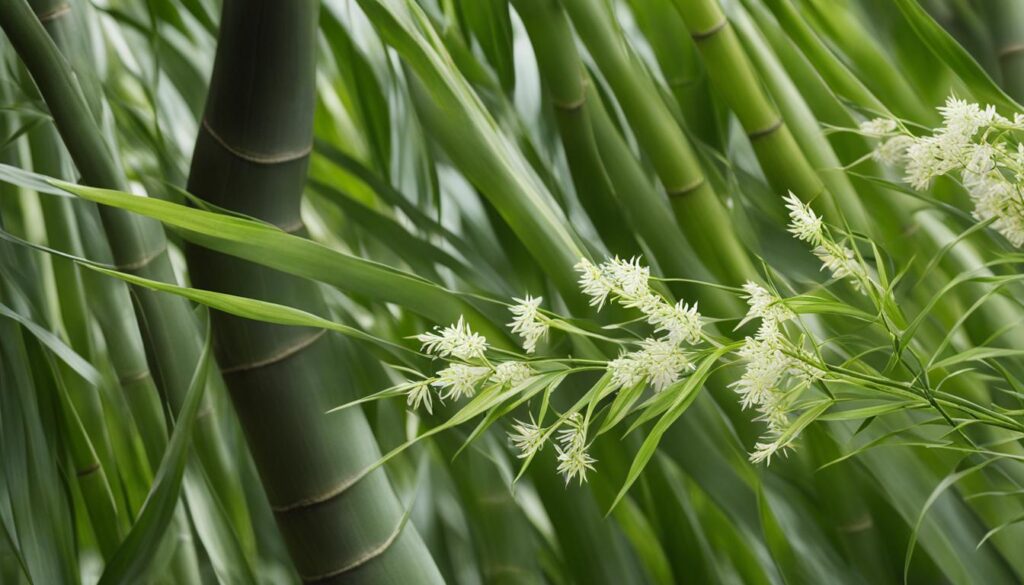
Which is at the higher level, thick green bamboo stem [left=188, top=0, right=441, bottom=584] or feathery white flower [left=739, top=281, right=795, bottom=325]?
thick green bamboo stem [left=188, top=0, right=441, bottom=584]

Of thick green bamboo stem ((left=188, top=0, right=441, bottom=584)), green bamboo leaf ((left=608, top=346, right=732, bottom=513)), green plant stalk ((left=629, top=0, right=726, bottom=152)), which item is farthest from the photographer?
green plant stalk ((left=629, top=0, right=726, bottom=152))

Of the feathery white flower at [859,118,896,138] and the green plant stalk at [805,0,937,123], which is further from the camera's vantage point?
the green plant stalk at [805,0,937,123]

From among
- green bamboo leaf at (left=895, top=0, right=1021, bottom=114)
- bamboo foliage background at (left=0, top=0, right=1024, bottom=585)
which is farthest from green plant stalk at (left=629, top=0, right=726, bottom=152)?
green bamboo leaf at (left=895, top=0, right=1021, bottom=114)

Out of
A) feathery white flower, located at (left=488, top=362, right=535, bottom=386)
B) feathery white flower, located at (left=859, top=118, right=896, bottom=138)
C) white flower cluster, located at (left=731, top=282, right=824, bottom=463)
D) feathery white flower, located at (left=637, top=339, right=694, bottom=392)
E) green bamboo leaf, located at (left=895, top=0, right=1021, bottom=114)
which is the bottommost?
white flower cluster, located at (left=731, top=282, right=824, bottom=463)

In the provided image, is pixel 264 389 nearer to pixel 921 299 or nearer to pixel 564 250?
pixel 564 250

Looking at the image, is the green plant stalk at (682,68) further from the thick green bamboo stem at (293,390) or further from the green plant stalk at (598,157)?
the thick green bamboo stem at (293,390)

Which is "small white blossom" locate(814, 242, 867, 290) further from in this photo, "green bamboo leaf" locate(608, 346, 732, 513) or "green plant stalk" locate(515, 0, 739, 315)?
"green plant stalk" locate(515, 0, 739, 315)

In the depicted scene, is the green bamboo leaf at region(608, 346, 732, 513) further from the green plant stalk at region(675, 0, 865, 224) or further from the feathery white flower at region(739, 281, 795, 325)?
the green plant stalk at region(675, 0, 865, 224)

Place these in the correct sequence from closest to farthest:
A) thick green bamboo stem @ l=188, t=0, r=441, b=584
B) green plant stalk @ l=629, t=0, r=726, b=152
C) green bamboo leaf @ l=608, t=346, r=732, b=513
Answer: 1. green bamboo leaf @ l=608, t=346, r=732, b=513
2. thick green bamboo stem @ l=188, t=0, r=441, b=584
3. green plant stalk @ l=629, t=0, r=726, b=152
